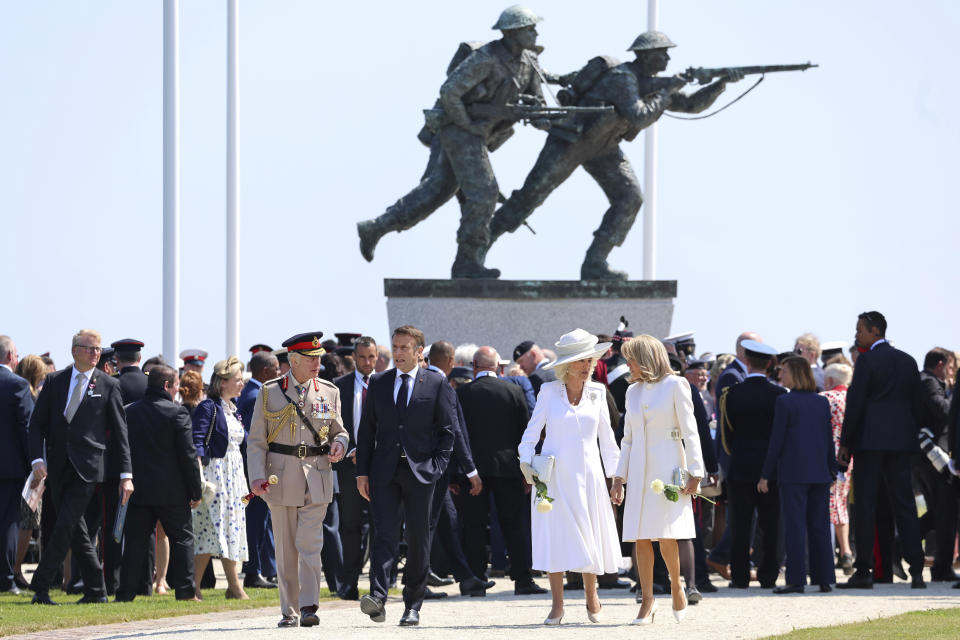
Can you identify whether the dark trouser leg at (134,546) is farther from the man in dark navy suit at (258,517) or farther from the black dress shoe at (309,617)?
the black dress shoe at (309,617)

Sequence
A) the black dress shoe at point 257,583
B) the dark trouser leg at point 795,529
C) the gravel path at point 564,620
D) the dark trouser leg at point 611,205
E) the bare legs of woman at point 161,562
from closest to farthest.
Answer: the gravel path at point 564,620 → the dark trouser leg at point 795,529 → the bare legs of woman at point 161,562 → the black dress shoe at point 257,583 → the dark trouser leg at point 611,205

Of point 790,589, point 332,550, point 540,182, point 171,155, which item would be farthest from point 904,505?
point 171,155

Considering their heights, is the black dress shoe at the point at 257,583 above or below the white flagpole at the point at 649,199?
below

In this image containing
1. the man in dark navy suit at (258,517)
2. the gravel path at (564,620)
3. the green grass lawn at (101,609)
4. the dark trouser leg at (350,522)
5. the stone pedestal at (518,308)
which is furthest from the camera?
the stone pedestal at (518,308)

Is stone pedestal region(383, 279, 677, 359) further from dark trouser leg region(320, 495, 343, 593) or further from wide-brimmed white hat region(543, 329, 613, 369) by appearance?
wide-brimmed white hat region(543, 329, 613, 369)

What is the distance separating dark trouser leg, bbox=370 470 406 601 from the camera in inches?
416

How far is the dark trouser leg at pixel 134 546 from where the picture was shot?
12.6m

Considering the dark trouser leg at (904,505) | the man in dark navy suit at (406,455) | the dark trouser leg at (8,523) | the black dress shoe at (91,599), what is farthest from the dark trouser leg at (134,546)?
the dark trouser leg at (904,505)

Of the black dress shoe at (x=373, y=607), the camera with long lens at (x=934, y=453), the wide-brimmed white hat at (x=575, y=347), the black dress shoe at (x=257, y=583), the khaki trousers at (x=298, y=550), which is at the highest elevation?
the wide-brimmed white hat at (x=575, y=347)

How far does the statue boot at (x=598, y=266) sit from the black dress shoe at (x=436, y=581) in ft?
20.6

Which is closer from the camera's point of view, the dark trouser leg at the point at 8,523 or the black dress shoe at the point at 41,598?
the black dress shoe at the point at 41,598

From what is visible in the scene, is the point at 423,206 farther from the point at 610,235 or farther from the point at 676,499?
the point at 676,499

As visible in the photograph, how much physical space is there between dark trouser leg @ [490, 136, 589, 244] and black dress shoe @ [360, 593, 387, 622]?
9240mm

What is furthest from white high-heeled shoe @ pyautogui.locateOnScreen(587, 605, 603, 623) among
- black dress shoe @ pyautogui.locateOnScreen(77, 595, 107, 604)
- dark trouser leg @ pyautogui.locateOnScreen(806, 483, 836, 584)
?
black dress shoe @ pyautogui.locateOnScreen(77, 595, 107, 604)
